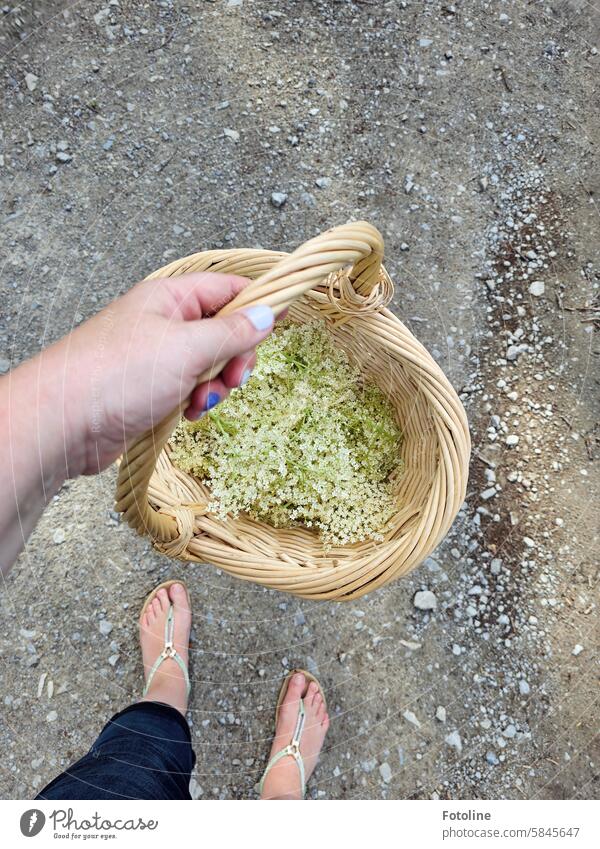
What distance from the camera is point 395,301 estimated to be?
55.1 inches

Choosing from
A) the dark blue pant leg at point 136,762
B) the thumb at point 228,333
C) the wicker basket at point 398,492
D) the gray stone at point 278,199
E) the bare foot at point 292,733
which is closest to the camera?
the thumb at point 228,333

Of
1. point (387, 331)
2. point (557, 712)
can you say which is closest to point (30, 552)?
point (387, 331)

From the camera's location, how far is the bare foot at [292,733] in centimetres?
124

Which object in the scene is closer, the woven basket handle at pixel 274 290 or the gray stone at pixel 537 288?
the woven basket handle at pixel 274 290

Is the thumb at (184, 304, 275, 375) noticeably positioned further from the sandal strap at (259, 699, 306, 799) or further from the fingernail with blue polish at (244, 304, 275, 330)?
the sandal strap at (259, 699, 306, 799)

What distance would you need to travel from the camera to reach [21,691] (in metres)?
1.28

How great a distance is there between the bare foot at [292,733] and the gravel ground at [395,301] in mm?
40

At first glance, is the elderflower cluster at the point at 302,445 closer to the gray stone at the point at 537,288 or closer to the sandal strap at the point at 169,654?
the sandal strap at the point at 169,654

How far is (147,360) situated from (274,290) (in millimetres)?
167

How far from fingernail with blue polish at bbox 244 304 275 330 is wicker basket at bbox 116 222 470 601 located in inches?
5.3

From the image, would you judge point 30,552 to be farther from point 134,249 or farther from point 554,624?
point 554,624

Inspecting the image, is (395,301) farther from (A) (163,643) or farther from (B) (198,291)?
(A) (163,643)

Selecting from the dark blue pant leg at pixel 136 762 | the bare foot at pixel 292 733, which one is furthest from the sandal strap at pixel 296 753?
the dark blue pant leg at pixel 136 762
